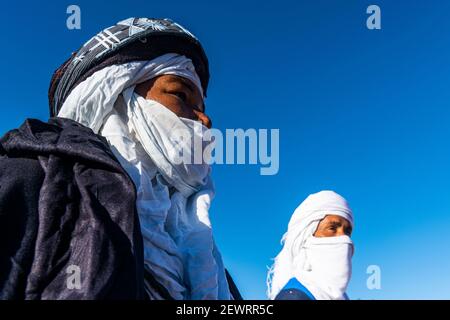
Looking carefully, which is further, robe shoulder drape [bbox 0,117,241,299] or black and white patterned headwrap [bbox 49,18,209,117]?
black and white patterned headwrap [bbox 49,18,209,117]

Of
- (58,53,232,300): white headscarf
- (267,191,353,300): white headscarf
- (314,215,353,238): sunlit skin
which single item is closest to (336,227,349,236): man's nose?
(314,215,353,238): sunlit skin

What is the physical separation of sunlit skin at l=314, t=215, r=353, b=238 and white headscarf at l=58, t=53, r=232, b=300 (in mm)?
2042

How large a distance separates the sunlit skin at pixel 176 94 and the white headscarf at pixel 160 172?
3cm

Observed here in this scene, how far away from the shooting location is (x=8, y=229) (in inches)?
59.3

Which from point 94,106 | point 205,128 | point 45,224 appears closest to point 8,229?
point 45,224

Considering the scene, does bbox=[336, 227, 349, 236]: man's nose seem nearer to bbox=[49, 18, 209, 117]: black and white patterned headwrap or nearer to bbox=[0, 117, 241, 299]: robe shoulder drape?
bbox=[49, 18, 209, 117]: black and white patterned headwrap

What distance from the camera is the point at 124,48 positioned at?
96.8 inches

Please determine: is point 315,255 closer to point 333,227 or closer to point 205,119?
point 333,227

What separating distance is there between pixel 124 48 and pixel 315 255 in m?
2.15

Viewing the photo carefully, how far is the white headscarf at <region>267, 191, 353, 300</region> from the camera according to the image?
3516mm

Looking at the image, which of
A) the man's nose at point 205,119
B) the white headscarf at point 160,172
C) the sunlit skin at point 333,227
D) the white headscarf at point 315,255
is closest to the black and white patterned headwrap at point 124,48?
the white headscarf at point 160,172

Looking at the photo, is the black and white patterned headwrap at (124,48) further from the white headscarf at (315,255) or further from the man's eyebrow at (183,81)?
the white headscarf at (315,255)

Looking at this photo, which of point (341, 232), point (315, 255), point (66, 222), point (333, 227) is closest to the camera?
point (66, 222)

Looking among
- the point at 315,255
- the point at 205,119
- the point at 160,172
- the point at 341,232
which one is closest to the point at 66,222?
the point at 160,172
